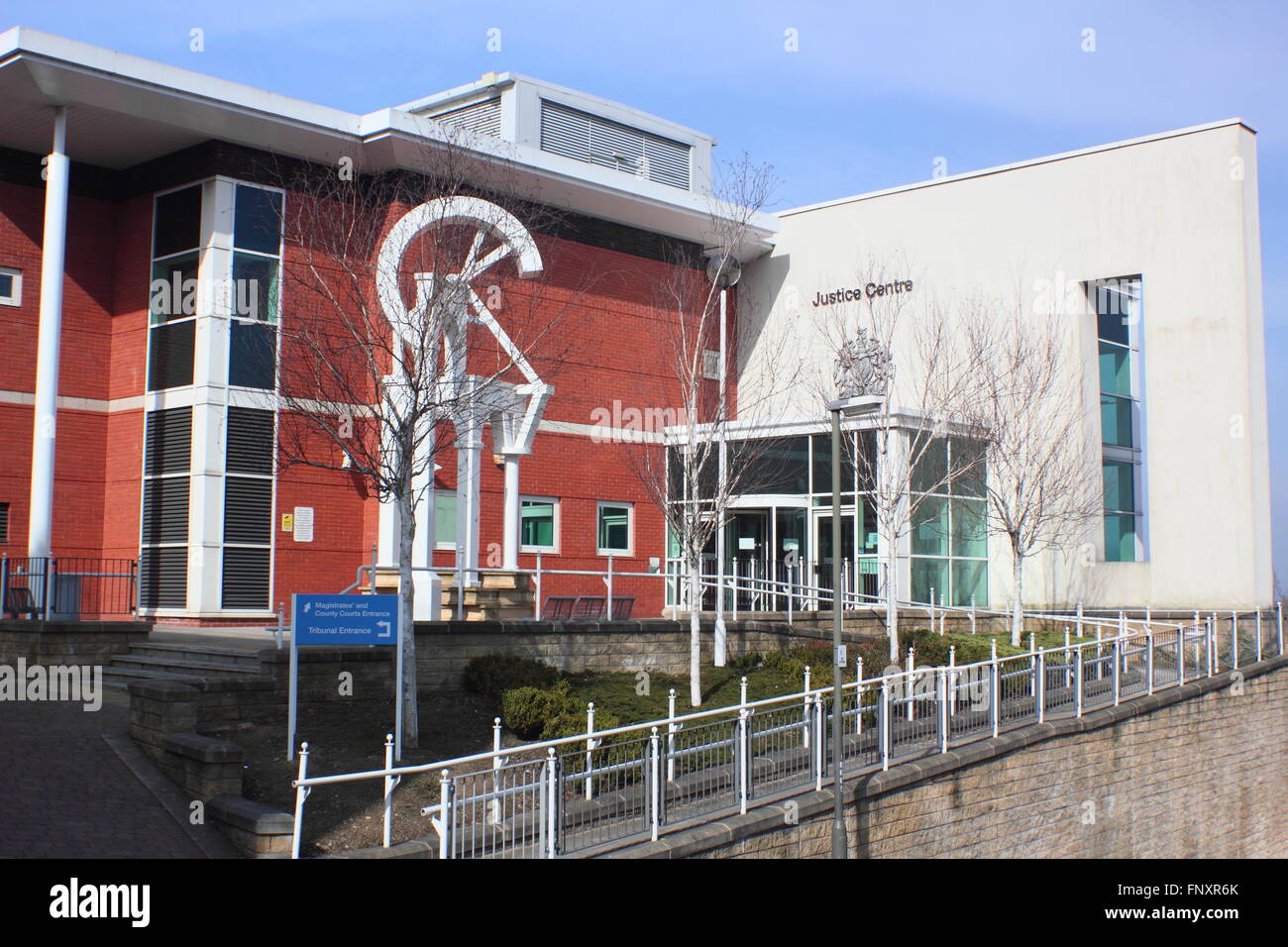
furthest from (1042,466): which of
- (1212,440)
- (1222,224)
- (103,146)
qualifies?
(103,146)

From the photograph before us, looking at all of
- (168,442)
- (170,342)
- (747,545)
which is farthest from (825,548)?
(170,342)

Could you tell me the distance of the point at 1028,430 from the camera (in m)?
23.7

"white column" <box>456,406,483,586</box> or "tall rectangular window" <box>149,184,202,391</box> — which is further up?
"tall rectangular window" <box>149,184,202,391</box>

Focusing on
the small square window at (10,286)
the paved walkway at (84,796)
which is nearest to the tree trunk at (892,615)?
the paved walkway at (84,796)

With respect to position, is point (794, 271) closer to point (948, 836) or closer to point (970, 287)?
point (970, 287)

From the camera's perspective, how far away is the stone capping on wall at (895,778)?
11.3m

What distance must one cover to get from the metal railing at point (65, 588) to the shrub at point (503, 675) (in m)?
5.29

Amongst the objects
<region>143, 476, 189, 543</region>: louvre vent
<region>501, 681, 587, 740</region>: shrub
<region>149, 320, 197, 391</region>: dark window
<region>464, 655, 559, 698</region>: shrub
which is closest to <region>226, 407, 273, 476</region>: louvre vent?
<region>143, 476, 189, 543</region>: louvre vent

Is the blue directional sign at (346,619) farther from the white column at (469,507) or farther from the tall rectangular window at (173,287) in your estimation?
the tall rectangular window at (173,287)

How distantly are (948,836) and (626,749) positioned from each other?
4.20 m

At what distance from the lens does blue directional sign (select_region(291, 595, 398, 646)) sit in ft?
41.6

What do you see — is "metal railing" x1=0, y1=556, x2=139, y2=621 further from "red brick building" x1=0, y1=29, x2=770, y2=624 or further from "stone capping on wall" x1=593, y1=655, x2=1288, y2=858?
"stone capping on wall" x1=593, y1=655, x2=1288, y2=858

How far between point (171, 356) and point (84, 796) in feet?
40.0

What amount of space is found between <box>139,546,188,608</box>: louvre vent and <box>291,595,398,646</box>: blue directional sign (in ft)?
31.2
